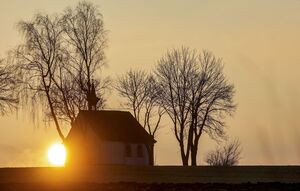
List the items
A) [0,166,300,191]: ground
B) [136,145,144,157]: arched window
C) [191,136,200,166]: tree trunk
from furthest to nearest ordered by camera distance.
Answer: [136,145,144,157]: arched window → [191,136,200,166]: tree trunk → [0,166,300,191]: ground

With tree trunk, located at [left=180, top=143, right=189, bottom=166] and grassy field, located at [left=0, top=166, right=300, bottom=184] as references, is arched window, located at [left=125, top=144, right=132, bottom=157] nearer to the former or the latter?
tree trunk, located at [left=180, top=143, right=189, bottom=166]

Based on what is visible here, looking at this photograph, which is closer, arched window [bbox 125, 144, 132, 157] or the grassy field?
the grassy field

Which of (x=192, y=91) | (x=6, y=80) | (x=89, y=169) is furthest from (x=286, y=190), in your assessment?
(x=192, y=91)

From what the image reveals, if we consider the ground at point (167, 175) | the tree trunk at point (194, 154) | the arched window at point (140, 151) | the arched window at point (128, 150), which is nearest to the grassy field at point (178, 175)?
the ground at point (167, 175)

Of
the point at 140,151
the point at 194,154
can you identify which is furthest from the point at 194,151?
the point at 140,151

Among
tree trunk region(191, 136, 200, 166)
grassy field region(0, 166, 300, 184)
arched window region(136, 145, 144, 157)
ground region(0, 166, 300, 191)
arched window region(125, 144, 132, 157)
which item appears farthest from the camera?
arched window region(136, 145, 144, 157)

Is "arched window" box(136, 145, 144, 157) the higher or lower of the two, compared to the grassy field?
higher

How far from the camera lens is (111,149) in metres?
78.8

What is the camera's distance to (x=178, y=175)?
105ft

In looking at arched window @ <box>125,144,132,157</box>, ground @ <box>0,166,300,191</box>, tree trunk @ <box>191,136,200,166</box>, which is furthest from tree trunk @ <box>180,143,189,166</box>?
ground @ <box>0,166,300,191</box>

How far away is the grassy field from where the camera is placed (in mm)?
31141

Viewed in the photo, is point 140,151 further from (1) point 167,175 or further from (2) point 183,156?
(1) point 167,175

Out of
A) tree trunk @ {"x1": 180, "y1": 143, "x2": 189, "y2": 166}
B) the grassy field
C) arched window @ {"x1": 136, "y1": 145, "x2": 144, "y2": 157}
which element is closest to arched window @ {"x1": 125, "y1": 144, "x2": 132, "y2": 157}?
arched window @ {"x1": 136, "y1": 145, "x2": 144, "y2": 157}

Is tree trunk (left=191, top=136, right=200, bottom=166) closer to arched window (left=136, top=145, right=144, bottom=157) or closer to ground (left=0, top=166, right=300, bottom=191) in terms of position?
arched window (left=136, top=145, right=144, bottom=157)
